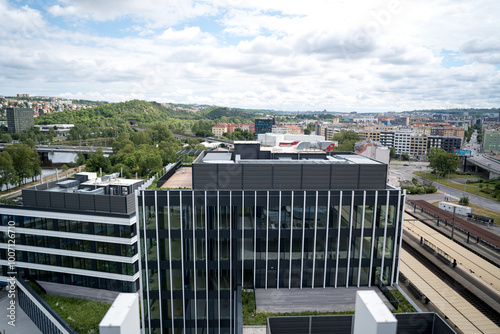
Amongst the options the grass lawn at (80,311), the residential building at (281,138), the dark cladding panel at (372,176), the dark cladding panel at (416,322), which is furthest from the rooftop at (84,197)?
the residential building at (281,138)

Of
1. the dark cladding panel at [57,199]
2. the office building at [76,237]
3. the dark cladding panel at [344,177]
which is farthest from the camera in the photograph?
the dark cladding panel at [57,199]

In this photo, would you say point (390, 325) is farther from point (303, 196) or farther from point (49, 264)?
point (49, 264)

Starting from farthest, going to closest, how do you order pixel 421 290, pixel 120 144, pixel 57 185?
pixel 120 144
pixel 57 185
pixel 421 290

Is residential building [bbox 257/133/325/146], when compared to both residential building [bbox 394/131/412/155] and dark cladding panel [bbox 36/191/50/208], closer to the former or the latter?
residential building [bbox 394/131/412/155]

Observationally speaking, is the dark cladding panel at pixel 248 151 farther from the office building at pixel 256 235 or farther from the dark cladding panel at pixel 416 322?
the dark cladding panel at pixel 416 322

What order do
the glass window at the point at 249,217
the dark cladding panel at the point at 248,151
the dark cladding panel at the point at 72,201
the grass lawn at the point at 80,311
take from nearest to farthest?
1. the glass window at the point at 249,217
2. the dark cladding panel at the point at 248,151
3. the grass lawn at the point at 80,311
4. the dark cladding panel at the point at 72,201

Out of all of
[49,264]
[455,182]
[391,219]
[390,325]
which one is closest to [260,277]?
[391,219]
